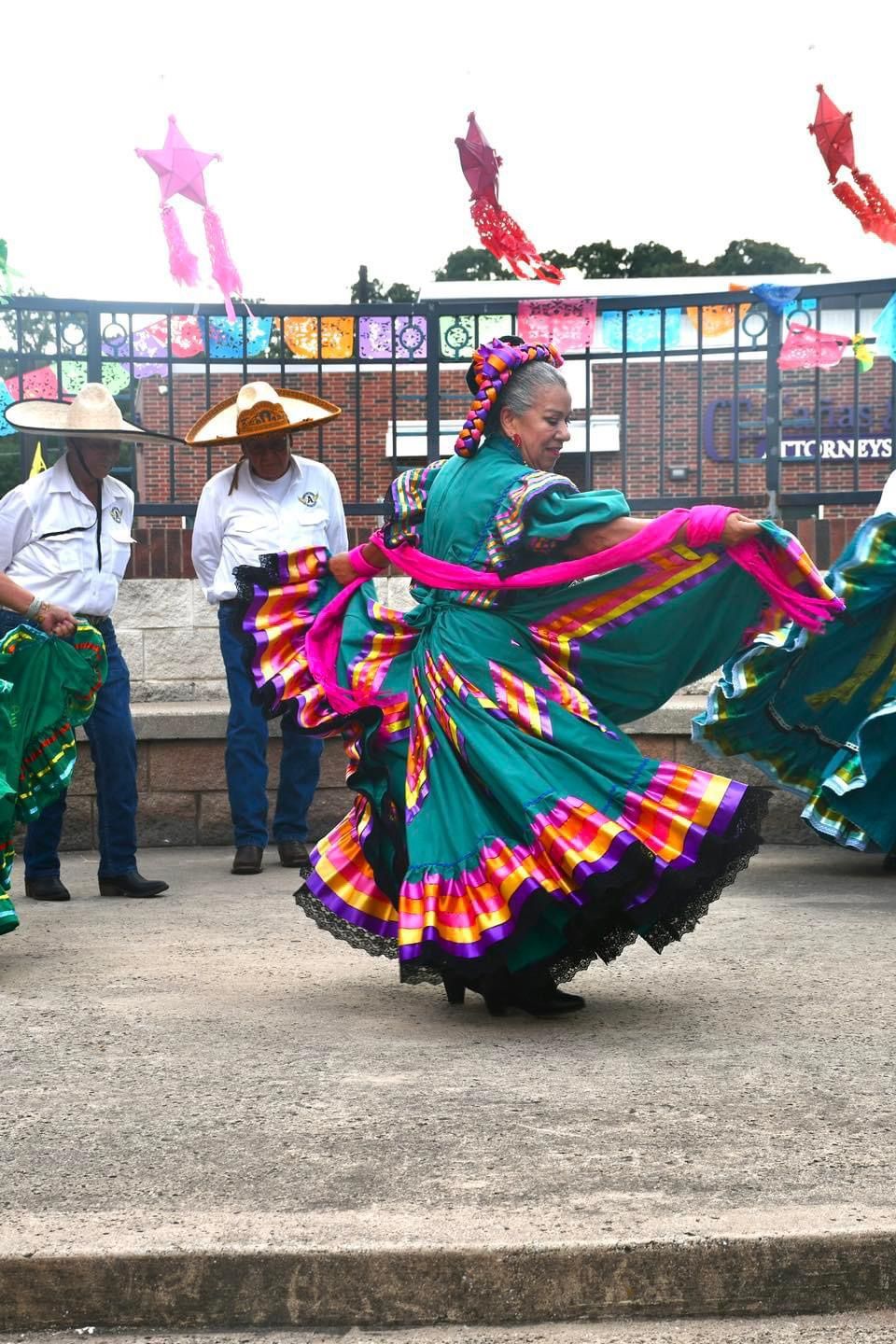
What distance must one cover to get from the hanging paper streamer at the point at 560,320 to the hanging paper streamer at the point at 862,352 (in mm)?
1460

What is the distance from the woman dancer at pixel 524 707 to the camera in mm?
4199

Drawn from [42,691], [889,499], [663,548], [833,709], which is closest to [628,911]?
[663,548]

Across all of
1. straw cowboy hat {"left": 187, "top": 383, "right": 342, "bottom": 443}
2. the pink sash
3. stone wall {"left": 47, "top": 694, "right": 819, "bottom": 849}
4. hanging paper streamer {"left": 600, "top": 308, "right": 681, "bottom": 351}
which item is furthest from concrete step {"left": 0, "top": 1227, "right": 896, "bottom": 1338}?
hanging paper streamer {"left": 600, "top": 308, "right": 681, "bottom": 351}

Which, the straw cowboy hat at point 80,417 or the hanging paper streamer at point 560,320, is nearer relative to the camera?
the straw cowboy hat at point 80,417

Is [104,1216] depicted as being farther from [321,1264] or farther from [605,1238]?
[605,1238]

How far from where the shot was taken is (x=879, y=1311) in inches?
110

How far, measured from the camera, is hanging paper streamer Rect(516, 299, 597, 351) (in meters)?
9.88

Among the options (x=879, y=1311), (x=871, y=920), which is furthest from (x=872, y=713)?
(x=879, y=1311)

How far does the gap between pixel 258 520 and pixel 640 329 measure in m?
3.17

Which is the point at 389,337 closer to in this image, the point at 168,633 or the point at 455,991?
the point at 168,633

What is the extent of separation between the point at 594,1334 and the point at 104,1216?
2.75 feet

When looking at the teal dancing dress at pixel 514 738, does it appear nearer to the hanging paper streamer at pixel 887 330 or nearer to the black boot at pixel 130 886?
the black boot at pixel 130 886

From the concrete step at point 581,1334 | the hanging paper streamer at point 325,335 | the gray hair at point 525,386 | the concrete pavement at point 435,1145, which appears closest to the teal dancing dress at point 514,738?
the gray hair at point 525,386

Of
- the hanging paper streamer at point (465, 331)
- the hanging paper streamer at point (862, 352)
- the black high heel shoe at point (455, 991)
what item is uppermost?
the hanging paper streamer at point (465, 331)
